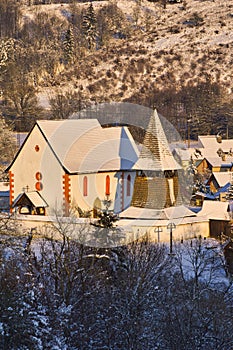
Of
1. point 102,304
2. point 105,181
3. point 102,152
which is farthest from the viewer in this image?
point 102,152

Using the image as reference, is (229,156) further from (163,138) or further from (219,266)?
(219,266)

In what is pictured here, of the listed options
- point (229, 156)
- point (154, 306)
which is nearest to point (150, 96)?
point (229, 156)

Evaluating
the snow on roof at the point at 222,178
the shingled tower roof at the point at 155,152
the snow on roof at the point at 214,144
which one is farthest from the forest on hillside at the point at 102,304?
the snow on roof at the point at 214,144

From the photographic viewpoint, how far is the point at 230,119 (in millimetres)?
62688

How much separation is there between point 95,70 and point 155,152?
62.5 meters

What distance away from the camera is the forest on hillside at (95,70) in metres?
61.6

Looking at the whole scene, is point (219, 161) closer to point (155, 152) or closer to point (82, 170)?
point (82, 170)

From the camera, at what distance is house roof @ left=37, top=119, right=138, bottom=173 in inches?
1056

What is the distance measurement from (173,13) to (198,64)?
75.2 ft

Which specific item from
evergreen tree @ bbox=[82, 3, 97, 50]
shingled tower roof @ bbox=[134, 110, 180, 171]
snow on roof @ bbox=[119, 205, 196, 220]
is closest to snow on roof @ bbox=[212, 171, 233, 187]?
shingled tower roof @ bbox=[134, 110, 180, 171]

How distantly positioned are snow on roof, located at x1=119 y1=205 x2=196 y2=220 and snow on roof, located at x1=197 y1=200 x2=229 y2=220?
1.98 feet

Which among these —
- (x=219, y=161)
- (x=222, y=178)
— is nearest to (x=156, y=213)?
(x=222, y=178)

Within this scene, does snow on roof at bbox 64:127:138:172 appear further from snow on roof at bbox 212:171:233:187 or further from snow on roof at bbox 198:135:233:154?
snow on roof at bbox 198:135:233:154

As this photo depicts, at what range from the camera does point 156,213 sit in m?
24.3
